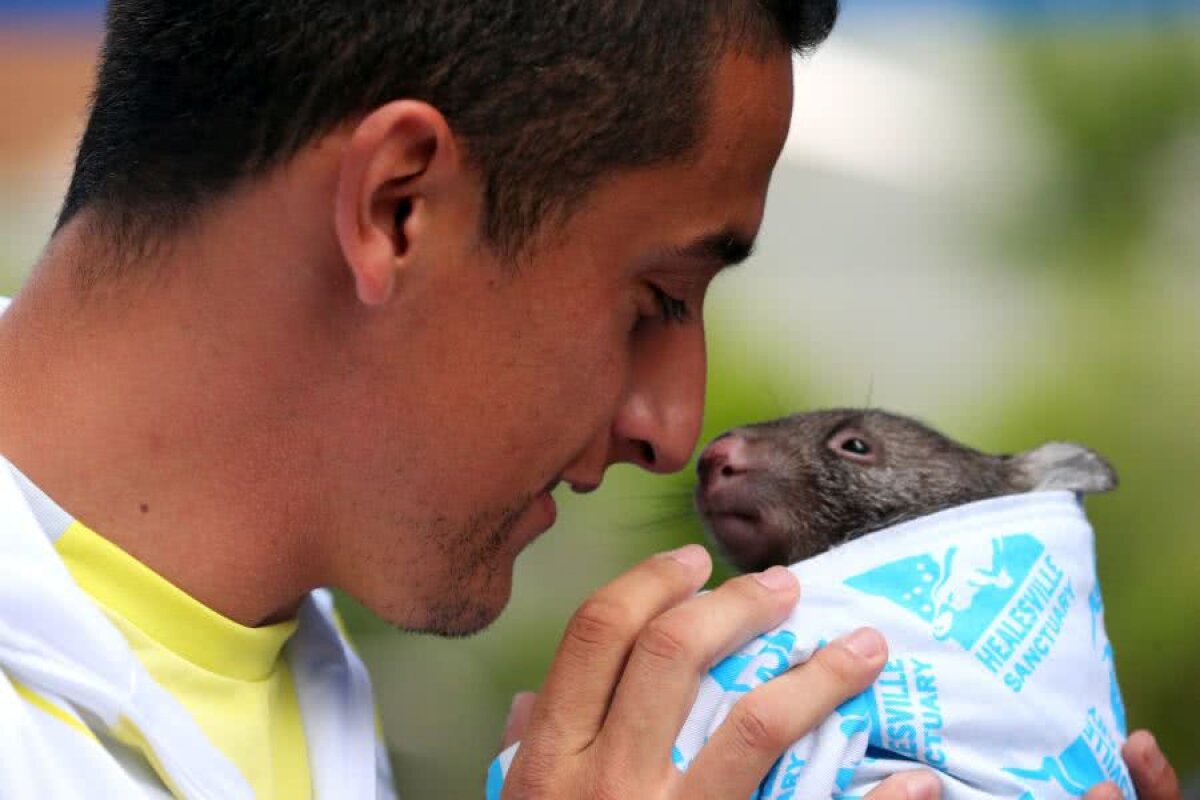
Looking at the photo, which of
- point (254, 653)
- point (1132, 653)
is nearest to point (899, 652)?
point (254, 653)

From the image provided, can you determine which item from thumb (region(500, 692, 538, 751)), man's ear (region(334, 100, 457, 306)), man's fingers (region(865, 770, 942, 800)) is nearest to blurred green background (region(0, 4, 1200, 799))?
thumb (region(500, 692, 538, 751))

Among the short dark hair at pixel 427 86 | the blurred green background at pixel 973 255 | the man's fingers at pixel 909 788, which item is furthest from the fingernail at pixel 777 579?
the blurred green background at pixel 973 255

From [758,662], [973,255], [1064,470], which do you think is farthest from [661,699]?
[973,255]

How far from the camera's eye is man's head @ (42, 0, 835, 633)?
4.94 ft

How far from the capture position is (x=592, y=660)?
172 centimetres

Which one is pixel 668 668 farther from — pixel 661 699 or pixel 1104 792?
pixel 1104 792

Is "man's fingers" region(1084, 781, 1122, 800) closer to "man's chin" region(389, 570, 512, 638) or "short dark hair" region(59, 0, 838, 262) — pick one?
"man's chin" region(389, 570, 512, 638)

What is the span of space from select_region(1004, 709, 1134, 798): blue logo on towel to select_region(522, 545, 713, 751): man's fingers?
502 mm

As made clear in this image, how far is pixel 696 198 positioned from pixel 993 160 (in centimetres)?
147

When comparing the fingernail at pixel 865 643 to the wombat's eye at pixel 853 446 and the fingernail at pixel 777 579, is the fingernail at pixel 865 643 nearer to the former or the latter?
the fingernail at pixel 777 579

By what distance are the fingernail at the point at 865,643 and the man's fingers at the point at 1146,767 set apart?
1.83 ft

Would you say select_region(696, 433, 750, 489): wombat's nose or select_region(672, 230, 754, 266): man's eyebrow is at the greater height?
select_region(672, 230, 754, 266): man's eyebrow

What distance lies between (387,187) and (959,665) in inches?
36.2

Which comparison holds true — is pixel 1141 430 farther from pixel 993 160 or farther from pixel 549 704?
pixel 549 704
